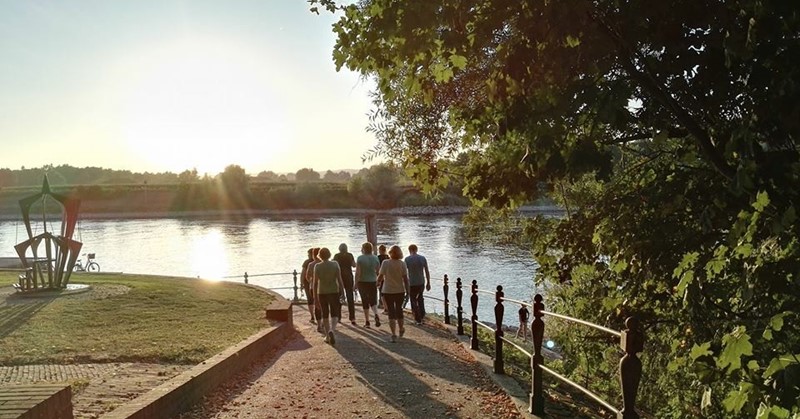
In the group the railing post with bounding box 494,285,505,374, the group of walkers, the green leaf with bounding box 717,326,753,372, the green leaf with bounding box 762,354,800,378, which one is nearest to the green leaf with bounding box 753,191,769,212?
the green leaf with bounding box 717,326,753,372

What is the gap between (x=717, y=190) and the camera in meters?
5.52

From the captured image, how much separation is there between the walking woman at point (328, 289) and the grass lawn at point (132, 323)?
3.99ft

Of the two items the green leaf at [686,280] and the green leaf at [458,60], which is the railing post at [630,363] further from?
the green leaf at [458,60]

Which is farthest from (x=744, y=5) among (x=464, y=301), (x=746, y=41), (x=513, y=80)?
(x=464, y=301)

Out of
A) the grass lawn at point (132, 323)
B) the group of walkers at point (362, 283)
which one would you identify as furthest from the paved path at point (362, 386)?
the grass lawn at point (132, 323)

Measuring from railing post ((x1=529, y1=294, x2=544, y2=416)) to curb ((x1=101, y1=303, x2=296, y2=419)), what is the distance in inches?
126

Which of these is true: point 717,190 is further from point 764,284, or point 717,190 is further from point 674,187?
point 764,284

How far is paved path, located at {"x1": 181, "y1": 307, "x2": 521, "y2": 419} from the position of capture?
6.33m

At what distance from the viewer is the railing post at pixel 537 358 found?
229 inches

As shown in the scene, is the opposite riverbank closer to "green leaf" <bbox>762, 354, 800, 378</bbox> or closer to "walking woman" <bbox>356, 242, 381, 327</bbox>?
"walking woman" <bbox>356, 242, 381, 327</bbox>

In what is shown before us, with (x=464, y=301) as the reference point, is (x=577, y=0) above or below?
above

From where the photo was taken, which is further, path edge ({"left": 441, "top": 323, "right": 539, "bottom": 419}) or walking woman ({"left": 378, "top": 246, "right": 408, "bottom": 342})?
walking woman ({"left": 378, "top": 246, "right": 408, "bottom": 342})

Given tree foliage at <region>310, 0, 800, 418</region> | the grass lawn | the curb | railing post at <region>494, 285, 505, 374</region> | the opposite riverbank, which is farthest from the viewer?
the opposite riverbank

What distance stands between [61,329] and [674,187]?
9.27m
